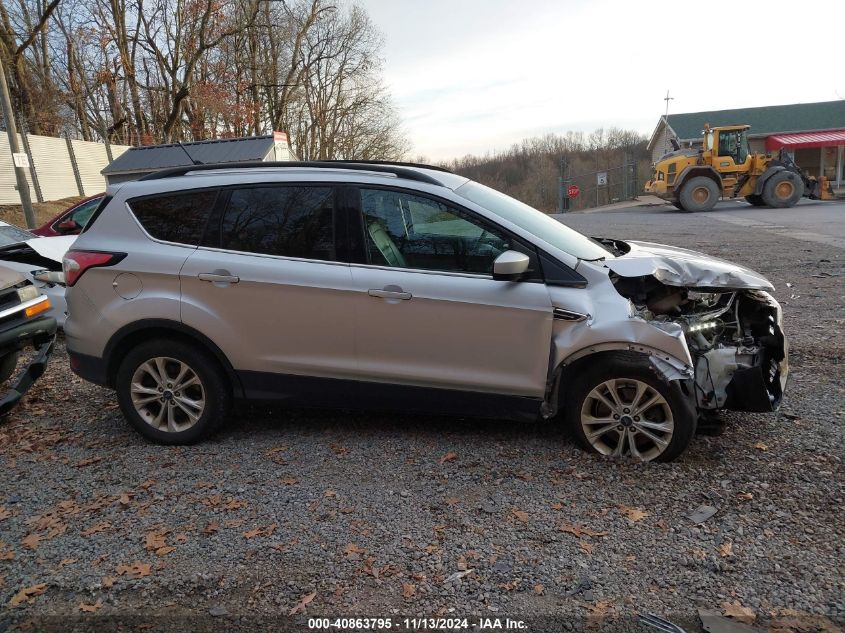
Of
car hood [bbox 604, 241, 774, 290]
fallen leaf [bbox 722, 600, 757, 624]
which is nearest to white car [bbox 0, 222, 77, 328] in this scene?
car hood [bbox 604, 241, 774, 290]

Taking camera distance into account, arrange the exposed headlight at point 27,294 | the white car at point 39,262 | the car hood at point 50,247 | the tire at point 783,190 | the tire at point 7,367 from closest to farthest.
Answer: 1. the exposed headlight at point 27,294
2. the tire at point 7,367
3. the white car at point 39,262
4. the car hood at point 50,247
5. the tire at point 783,190

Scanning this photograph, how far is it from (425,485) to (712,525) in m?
1.53

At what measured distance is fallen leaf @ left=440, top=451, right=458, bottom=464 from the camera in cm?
389

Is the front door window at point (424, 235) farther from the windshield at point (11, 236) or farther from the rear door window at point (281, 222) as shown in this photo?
the windshield at point (11, 236)

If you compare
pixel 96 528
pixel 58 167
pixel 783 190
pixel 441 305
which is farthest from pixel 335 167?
pixel 58 167

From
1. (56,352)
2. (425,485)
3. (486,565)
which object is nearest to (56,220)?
(56,352)

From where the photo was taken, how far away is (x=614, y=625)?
8.17 ft

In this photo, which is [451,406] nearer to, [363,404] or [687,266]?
[363,404]

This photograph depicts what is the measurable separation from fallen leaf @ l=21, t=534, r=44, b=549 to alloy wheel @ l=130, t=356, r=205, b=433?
1.07 m

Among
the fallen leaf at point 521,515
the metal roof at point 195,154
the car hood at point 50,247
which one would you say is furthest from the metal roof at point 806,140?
the fallen leaf at point 521,515

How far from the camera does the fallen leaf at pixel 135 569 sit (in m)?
2.90

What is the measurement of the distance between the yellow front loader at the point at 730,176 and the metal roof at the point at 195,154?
15.5 meters

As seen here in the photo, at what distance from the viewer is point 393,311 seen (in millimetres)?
3848

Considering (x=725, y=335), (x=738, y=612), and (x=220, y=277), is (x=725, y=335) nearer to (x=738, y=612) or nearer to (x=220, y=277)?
(x=738, y=612)
